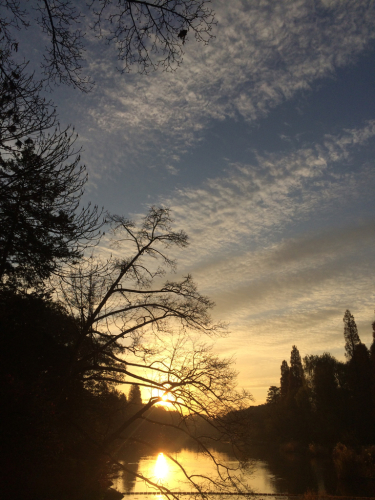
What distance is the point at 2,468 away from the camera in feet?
28.2

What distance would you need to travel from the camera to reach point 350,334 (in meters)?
49.3

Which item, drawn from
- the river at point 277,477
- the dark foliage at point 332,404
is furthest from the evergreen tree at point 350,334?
the river at point 277,477

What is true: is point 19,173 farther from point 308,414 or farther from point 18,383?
point 308,414

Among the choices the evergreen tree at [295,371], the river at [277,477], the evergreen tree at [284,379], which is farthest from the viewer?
the evergreen tree at [284,379]

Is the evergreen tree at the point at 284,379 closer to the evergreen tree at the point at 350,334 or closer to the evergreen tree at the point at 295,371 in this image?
the evergreen tree at the point at 295,371

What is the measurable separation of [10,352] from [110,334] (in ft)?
9.41

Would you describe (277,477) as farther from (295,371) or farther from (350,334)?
(295,371)

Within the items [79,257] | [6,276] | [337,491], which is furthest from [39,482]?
[337,491]

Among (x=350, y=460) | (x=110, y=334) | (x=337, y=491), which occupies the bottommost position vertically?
(x=337, y=491)

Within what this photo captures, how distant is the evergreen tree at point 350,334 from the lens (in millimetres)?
48562

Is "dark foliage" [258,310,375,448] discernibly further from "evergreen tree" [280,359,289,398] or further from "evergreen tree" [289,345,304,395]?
"evergreen tree" [280,359,289,398]

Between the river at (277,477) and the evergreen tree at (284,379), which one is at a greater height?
the evergreen tree at (284,379)

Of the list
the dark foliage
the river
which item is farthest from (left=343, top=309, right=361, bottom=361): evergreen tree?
the river

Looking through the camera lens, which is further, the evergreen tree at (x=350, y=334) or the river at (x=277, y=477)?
the evergreen tree at (x=350, y=334)
